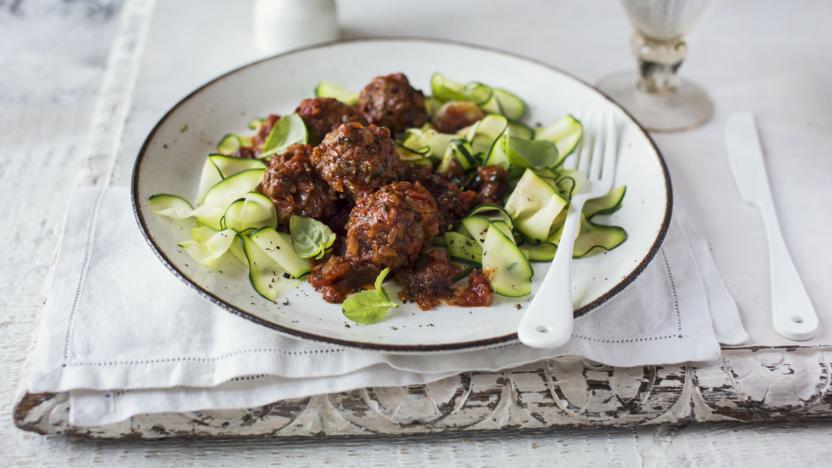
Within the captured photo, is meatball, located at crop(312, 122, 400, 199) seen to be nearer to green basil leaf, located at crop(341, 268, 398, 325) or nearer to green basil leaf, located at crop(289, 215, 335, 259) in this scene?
green basil leaf, located at crop(289, 215, 335, 259)

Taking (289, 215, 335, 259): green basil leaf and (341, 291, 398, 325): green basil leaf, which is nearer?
(341, 291, 398, 325): green basil leaf

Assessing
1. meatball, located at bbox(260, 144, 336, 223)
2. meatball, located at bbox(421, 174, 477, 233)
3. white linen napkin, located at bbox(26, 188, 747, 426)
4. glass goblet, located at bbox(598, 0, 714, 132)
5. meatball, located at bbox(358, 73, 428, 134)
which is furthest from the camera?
glass goblet, located at bbox(598, 0, 714, 132)

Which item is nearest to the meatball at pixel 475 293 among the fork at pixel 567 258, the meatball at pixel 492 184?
the fork at pixel 567 258

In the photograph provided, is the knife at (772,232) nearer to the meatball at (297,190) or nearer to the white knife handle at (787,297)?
the white knife handle at (787,297)

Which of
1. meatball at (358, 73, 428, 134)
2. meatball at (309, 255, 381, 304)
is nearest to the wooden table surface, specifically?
meatball at (309, 255, 381, 304)

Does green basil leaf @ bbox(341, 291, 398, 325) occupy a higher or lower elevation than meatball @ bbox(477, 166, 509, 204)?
lower

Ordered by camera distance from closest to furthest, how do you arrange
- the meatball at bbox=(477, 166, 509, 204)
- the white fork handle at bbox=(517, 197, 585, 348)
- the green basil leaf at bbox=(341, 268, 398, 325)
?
the white fork handle at bbox=(517, 197, 585, 348)
the green basil leaf at bbox=(341, 268, 398, 325)
the meatball at bbox=(477, 166, 509, 204)

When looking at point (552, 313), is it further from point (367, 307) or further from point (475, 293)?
point (367, 307)

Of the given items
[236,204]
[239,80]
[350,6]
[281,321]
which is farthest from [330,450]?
[350,6]
